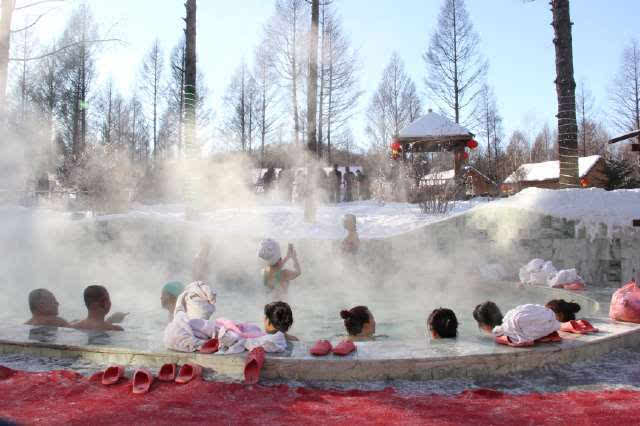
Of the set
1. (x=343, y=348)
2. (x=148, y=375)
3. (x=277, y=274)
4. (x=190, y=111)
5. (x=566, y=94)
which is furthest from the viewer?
(x=190, y=111)

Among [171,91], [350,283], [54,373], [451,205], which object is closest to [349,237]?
[350,283]

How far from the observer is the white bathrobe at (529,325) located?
12.6 feet

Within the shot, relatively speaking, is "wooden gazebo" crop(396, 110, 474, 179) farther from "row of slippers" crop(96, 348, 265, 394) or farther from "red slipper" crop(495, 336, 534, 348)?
"row of slippers" crop(96, 348, 265, 394)

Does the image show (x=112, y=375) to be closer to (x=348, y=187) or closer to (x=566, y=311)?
(x=566, y=311)

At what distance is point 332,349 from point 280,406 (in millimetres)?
783

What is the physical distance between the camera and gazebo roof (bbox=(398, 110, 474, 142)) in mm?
18266

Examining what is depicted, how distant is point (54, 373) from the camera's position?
3.53m

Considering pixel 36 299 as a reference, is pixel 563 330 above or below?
below

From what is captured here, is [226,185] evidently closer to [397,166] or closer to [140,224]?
[397,166]

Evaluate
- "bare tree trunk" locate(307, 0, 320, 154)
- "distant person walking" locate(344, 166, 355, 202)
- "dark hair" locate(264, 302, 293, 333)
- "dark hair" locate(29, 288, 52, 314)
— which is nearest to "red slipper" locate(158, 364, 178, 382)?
"dark hair" locate(264, 302, 293, 333)

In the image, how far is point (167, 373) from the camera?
3.45m

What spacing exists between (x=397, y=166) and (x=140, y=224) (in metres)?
9.53

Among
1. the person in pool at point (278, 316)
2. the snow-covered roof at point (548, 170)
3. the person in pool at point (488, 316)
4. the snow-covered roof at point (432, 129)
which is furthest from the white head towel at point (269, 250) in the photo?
the snow-covered roof at point (548, 170)

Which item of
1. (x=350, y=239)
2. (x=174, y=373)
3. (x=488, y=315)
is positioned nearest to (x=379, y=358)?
(x=174, y=373)
